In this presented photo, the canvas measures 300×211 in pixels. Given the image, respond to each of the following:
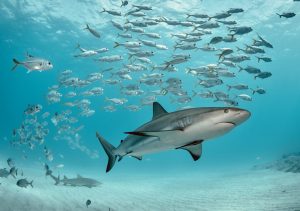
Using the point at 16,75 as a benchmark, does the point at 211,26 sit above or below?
below

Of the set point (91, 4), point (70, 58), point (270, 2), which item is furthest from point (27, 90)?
point (270, 2)

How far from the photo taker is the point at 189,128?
3.39 metres

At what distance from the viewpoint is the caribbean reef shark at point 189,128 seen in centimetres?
318

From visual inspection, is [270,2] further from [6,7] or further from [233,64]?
[6,7]

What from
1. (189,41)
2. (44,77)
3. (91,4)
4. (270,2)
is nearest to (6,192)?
(189,41)

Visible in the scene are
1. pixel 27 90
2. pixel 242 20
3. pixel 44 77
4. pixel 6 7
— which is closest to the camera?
pixel 6 7

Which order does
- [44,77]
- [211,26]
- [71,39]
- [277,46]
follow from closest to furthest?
1. [211,26]
2. [71,39]
3. [277,46]
4. [44,77]

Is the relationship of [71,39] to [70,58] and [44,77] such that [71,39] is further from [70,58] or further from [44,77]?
[44,77]

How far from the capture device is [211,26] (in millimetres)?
12742


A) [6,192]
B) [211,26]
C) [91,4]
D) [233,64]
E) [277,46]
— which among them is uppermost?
[277,46]

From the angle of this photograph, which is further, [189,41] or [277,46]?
[277,46]

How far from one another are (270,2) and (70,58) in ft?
96.4

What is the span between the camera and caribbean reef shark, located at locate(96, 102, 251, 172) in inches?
125

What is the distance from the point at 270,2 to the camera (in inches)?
1042
